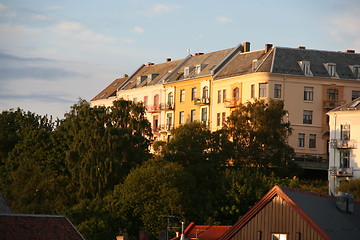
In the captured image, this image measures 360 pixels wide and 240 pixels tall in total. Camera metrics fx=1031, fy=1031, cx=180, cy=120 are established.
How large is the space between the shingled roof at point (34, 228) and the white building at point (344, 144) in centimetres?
4680

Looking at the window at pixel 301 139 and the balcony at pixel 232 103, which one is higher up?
the balcony at pixel 232 103

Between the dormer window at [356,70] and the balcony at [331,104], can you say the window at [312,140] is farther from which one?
the dormer window at [356,70]

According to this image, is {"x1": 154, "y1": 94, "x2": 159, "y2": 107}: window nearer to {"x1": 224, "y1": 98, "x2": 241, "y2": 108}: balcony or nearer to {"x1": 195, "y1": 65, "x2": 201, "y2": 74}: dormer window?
{"x1": 195, "y1": 65, "x2": 201, "y2": 74}: dormer window

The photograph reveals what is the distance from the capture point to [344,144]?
321 ft

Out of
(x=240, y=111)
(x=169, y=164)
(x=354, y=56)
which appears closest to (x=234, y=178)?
(x=169, y=164)

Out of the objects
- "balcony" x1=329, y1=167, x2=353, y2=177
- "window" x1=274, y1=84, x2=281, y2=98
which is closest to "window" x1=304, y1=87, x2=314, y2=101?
"window" x1=274, y1=84, x2=281, y2=98

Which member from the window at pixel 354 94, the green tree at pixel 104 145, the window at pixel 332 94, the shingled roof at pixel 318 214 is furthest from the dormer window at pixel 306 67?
the shingled roof at pixel 318 214

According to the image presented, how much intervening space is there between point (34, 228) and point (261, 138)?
48.3m

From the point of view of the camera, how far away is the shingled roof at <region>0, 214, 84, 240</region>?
171ft

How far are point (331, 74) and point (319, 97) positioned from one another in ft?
9.72

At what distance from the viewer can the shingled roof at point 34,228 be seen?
52250mm

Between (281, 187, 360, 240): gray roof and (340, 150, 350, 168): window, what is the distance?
44165mm

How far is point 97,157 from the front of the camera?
98.1m

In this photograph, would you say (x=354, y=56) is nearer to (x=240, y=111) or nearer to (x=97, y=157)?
(x=240, y=111)
